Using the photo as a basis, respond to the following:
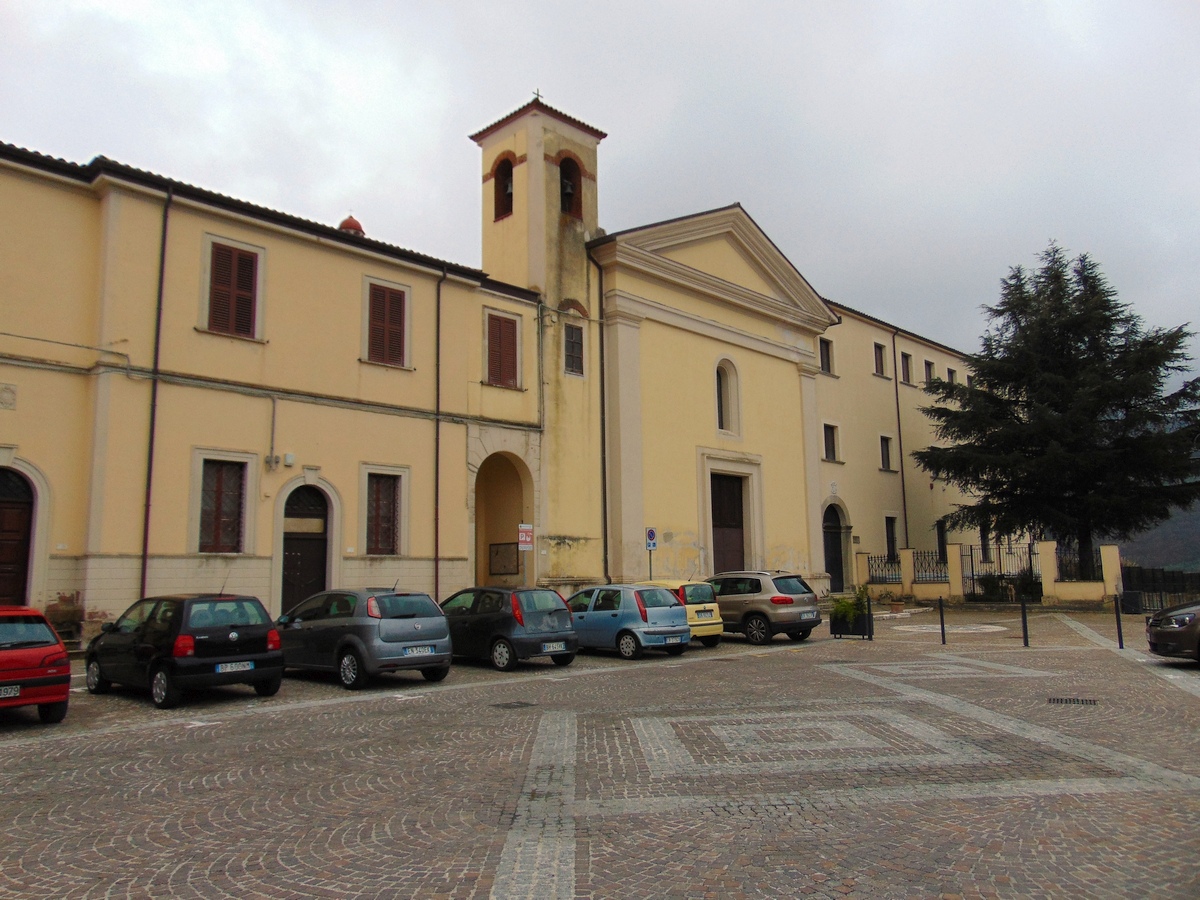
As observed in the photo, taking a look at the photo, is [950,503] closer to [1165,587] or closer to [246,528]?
[1165,587]

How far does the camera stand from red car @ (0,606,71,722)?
31.3 ft

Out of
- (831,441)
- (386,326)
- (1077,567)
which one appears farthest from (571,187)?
(1077,567)

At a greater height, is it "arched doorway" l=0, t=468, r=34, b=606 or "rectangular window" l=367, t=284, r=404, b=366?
"rectangular window" l=367, t=284, r=404, b=366

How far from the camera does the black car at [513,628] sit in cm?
1530

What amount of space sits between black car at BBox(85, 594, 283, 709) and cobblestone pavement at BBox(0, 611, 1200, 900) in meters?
0.39

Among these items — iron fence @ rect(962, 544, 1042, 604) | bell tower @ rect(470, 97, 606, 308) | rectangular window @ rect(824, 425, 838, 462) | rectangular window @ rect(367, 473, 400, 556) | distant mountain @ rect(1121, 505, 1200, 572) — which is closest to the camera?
rectangular window @ rect(367, 473, 400, 556)

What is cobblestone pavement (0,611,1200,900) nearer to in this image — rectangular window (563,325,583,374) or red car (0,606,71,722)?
red car (0,606,71,722)

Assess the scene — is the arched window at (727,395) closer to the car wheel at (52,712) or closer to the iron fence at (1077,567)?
the iron fence at (1077,567)

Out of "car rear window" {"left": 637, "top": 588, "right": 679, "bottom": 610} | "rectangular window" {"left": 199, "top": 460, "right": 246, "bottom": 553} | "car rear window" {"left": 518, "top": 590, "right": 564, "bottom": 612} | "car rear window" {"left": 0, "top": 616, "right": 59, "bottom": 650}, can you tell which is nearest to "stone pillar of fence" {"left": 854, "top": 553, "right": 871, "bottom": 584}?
"car rear window" {"left": 637, "top": 588, "right": 679, "bottom": 610}

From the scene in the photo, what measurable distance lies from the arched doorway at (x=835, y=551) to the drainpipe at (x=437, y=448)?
18.4 metres

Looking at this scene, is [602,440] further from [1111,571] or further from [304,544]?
[1111,571]

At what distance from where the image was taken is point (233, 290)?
723 inches

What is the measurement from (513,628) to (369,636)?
9.70ft

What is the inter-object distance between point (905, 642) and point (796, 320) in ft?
51.2
